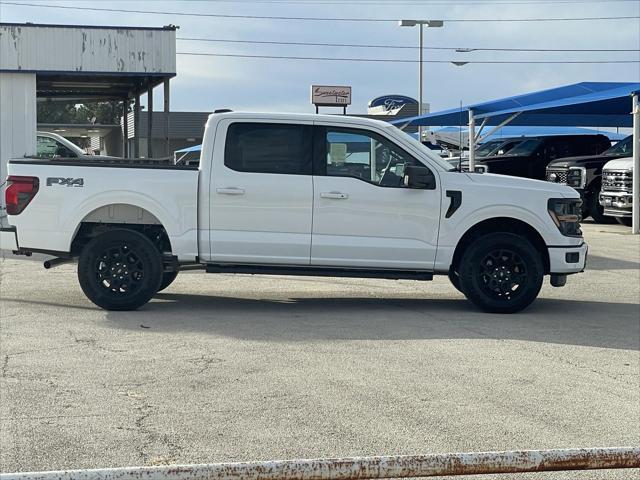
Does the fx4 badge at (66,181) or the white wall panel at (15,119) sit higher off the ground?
the white wall panel at (15,119)

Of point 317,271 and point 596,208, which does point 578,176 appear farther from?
point 317,271

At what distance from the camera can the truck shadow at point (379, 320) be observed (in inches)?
352

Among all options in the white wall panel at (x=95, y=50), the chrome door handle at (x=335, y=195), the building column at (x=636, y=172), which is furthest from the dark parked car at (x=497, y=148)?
the chrome door handle at (x=335, y=195)

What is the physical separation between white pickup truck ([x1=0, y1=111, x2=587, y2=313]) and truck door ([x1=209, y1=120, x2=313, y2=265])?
0.03 feet

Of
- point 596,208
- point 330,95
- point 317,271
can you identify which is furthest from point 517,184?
point 330,95

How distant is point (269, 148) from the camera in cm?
1020

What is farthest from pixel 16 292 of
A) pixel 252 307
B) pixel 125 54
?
pixel 125 54

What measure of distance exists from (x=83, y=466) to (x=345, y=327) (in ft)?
14.6

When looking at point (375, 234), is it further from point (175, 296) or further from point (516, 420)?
point (516, 420)

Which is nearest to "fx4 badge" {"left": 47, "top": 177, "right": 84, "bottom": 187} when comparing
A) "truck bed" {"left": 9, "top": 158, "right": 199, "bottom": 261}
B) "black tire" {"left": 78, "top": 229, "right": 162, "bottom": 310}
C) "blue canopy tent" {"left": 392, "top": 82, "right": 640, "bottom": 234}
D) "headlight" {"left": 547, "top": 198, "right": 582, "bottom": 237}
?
"truck bed" {"left": 9, "top": 158, "right": 199, "bottom": 261}

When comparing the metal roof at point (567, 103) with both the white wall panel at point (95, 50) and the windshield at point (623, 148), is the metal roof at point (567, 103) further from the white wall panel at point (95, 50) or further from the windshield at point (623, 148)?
the white wall panel at point (95, 50)

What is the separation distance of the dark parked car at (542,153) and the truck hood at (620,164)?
4.25m

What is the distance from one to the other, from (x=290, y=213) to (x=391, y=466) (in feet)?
24.7

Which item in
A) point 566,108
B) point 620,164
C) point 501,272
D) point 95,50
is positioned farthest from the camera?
point 566,108
